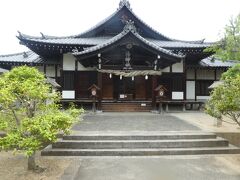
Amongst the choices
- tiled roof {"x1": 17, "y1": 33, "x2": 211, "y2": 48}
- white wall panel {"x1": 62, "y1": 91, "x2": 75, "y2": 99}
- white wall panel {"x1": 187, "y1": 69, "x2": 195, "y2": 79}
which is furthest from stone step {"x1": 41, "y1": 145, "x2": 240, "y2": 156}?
white wall panel {"x1": 187, "y1": 69, "x2": 195, "y2": 79}

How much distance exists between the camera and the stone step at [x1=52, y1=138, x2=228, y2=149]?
981 centimetres

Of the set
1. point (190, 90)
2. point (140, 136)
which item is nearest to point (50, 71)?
point (190, 90)

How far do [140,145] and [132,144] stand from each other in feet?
1.00

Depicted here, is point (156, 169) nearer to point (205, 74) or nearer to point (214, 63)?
point (205, 74)

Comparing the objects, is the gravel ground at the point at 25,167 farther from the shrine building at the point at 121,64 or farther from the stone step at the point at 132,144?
the shrine building at the point at 121,64

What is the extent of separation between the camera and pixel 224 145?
10.2 m

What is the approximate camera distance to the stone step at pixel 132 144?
981 centimetres

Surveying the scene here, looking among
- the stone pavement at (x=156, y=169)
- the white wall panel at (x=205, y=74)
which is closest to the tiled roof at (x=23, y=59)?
the white wall panel at (x=205, y=74)

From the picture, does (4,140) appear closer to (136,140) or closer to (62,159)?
(62,159)

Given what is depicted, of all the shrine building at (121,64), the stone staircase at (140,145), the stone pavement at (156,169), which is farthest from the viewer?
the shrine building at (121,64)

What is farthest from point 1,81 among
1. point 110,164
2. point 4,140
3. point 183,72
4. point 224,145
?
point 183,72

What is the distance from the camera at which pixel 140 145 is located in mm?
9938

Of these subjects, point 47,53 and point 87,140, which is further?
point 47,53

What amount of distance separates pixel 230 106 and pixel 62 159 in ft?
18.9
